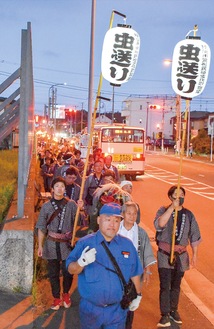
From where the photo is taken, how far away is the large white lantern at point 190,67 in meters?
7.01

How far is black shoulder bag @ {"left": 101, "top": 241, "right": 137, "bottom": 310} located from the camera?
3.80 m

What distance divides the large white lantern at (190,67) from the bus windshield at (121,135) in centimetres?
1782

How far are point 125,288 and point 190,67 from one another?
170 inches

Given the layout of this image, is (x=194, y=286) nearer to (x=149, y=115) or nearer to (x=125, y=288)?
(x=125, y=288)

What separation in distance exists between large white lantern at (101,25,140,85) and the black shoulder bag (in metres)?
5.13

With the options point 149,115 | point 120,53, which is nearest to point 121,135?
point 120,53

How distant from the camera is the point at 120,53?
8586 millimetres

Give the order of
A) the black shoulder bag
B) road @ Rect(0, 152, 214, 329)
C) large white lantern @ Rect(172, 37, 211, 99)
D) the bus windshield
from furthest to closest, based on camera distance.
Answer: the bus windshield, large white lantern @ Rect(172, 37, 211, 99), road @ Rect(0, 152, 214, 329), the black shoulder bag

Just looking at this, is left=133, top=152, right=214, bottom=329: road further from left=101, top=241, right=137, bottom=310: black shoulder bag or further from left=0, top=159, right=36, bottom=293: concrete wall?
left=101, top=241, right=137, bottom=310: black shoulder bag

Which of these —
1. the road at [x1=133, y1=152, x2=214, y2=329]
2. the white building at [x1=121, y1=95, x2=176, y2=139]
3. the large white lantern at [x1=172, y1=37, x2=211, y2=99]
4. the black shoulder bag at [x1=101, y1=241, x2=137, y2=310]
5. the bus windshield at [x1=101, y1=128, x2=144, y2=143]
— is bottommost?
the road at [x1=133, y1=152, x2=214, y2=329]

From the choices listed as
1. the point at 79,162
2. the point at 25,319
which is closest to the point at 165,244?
the point at 25,319

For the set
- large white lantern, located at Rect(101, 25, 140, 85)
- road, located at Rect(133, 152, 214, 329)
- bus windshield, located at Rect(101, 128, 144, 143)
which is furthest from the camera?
bus windshield, located at Rect(101, 128, 144, 143)

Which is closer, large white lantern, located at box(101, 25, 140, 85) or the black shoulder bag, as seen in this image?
the black shoulder bag

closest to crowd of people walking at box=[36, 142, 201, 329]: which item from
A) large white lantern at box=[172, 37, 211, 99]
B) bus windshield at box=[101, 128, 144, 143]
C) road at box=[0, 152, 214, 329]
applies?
road at box=[0, 152, 214, 329]
